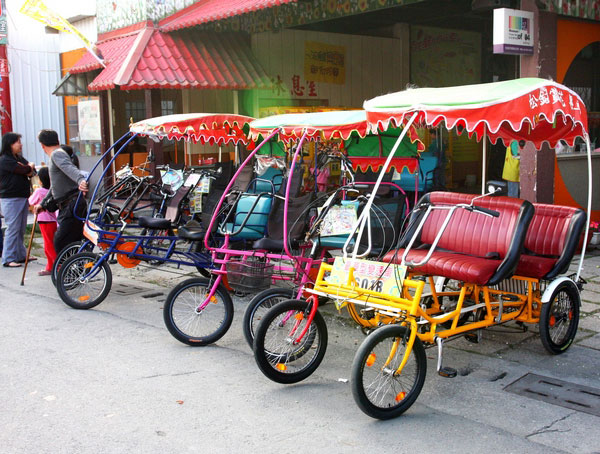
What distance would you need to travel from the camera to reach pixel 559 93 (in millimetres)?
4984

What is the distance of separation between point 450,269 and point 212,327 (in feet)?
7.80

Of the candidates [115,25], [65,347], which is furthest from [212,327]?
[115,25]

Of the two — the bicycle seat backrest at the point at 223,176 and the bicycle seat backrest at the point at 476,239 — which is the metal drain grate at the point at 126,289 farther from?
the bicycle seat backrest at the point at 476,239

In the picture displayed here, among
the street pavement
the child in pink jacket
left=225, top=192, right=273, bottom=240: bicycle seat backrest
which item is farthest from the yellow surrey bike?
the child in pink jacket

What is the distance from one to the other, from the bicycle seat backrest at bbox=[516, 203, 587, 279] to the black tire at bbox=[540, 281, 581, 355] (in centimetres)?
18

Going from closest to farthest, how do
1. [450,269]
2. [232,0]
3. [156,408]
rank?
[156,408] → [450,269] → [232,0]

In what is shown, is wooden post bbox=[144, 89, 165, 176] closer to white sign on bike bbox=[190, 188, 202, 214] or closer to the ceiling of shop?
the ceiling of shop

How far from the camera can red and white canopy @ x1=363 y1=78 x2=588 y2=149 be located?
4.75 metres

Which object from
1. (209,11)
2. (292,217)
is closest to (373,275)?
(292,217)

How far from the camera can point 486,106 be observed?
15.6ft

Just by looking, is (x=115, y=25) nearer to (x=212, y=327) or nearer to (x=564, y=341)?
(x=212, y=327)

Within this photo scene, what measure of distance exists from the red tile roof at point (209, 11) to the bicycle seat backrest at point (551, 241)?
17.8 feet

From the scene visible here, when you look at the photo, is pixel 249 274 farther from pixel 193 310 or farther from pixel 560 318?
Answer: pixel 560 318

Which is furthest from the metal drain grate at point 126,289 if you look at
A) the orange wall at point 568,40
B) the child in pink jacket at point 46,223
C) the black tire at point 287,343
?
the orange wall at point 568,40
